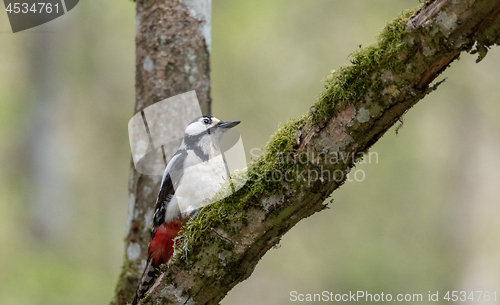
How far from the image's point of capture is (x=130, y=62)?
33.7ft

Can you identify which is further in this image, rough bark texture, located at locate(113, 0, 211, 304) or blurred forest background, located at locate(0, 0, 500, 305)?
blurred forest background, located at locate(0, 0, 500, 305)

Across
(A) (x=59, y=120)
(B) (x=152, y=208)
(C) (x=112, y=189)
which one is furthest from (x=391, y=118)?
(C) (x=112, y=189)

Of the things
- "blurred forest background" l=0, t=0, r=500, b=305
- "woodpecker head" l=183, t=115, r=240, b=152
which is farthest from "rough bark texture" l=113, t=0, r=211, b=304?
"blurred forest background" l=0, t=0, r=500, b=305

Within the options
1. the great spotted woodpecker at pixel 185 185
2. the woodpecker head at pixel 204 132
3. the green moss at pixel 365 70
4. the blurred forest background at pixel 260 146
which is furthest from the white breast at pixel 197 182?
→ the blurred forest background at pixel 260 146

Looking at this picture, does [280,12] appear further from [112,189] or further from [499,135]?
[112,189]

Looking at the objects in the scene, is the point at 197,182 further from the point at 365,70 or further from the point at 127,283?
the point at 365,70

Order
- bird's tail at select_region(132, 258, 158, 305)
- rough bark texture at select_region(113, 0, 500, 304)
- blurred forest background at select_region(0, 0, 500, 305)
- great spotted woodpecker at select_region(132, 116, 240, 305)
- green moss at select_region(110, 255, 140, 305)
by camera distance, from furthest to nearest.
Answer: blurred forest background at select_region(0, 0, 500, 305) → green moss at select_region(110, 255, 140, 305) → great spotted woodpecker at select_region(132, 116, 240, 305) → bird's tail at select_region(132, 258, 158, 305) → rough bark texture at select_region(113, 0, 500, 304)

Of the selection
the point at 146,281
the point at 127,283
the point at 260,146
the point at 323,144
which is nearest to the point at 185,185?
the point at 146,281

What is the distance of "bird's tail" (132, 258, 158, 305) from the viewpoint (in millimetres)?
3067

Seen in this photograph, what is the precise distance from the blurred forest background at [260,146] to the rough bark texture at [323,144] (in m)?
6.95

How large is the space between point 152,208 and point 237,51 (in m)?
6.29

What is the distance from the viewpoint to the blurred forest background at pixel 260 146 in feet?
27.9

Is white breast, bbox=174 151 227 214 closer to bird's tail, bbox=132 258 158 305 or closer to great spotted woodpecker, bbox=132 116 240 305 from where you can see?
great spotted woodpecker, bbox=132 116 240 305

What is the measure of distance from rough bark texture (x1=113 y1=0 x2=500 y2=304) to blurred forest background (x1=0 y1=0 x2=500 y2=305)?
22.8ft
